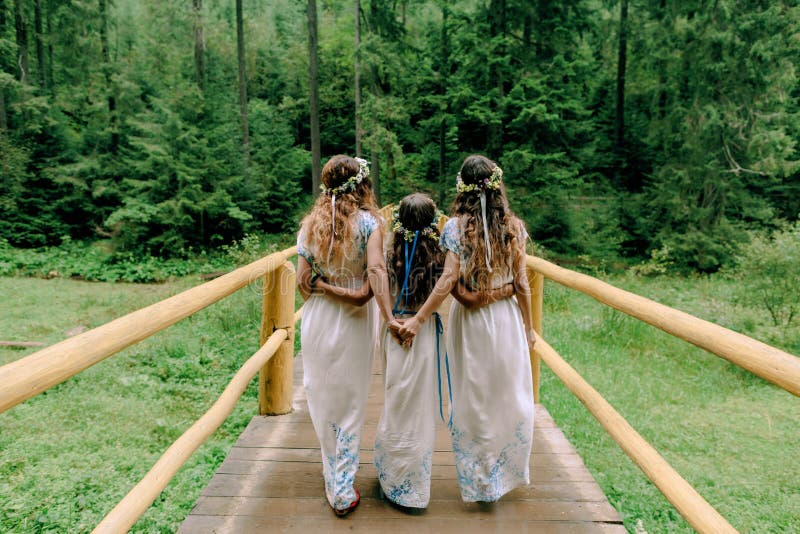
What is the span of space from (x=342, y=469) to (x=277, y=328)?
4.19 ft

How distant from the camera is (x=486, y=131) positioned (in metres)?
17.5

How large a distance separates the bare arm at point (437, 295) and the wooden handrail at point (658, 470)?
898 mm

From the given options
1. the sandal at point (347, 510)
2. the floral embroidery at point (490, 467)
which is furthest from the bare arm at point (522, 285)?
the sandal at point (347, 510)

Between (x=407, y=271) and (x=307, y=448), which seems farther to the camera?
(x=307, y=448)

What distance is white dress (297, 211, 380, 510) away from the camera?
2.65 m

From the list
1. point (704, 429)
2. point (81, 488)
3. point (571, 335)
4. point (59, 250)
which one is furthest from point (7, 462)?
point (59, 250)

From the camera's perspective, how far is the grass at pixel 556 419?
3.47 m

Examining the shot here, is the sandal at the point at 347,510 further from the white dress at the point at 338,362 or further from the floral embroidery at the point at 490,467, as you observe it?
the floral embroidery at the point at 490,467

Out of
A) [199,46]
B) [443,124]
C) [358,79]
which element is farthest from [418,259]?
[199,46]

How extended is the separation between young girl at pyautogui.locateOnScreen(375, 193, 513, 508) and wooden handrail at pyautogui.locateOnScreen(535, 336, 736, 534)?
2.23 feet

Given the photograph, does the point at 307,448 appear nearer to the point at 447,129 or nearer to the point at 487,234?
the point at 487,234

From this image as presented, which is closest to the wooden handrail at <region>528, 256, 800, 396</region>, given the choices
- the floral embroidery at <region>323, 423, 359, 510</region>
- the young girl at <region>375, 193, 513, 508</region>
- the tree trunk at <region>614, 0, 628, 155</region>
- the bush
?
the young girl at <region>375, 193, 513, 508</region>

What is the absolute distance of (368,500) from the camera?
2.72m

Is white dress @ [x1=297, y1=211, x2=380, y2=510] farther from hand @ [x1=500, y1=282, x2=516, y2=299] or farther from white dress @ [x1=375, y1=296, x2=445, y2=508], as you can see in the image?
hand @ [x1=500, y1=282, x2=516, y2=299]
